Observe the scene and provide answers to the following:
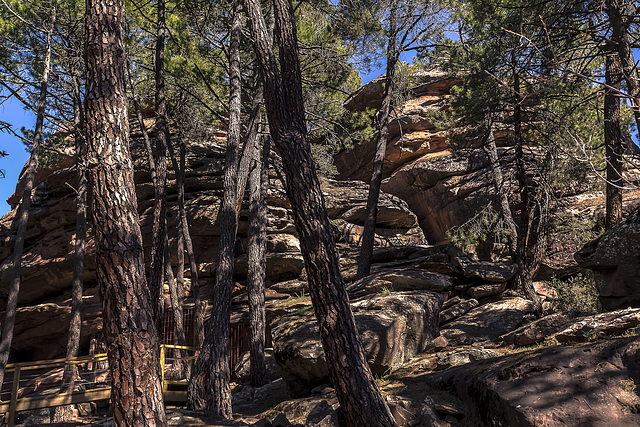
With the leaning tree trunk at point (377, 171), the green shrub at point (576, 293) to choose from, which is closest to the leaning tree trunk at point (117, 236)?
the leaning tree trunk at point (377, 171)

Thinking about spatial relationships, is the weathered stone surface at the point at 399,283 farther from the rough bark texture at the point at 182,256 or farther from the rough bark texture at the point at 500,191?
the rough bark texture at the point at 182,256

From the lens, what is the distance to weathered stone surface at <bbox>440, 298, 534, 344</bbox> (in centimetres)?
929

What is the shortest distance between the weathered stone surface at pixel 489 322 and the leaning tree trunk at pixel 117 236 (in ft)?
22.6

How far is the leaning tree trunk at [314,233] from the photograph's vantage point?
185 inches

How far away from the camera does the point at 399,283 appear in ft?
36.4

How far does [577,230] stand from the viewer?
508 inches

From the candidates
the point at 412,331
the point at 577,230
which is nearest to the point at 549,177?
the point at 577,230

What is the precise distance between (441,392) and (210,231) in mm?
13297

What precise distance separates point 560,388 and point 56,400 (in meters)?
9.42

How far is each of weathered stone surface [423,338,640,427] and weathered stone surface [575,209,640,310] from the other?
261 centimetres

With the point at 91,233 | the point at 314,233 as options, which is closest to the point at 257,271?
the point at 314,233

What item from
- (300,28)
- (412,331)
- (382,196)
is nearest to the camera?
(412,331)

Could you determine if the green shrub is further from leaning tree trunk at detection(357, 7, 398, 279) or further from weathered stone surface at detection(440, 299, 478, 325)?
leaning tree trunk at detection(357, 7, 398, 279)

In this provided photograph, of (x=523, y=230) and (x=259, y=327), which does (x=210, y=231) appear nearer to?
(x=259, y=327)
